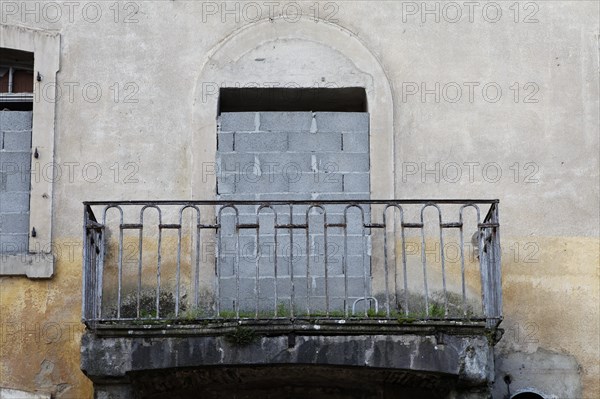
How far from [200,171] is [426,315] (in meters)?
2.40

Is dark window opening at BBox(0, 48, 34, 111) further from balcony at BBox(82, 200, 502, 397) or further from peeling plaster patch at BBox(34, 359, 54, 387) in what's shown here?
peeling plaster patch at BBox(34, 359, 54, 387)

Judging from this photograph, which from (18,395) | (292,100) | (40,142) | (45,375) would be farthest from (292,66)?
(18,395)

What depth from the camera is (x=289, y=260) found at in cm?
1177

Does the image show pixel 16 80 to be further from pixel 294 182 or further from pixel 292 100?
pixel 294 182

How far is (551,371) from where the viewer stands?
11.5 m

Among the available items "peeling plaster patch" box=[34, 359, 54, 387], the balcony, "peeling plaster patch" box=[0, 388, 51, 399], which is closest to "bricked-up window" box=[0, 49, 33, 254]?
the balcony

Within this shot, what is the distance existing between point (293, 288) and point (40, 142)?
265 centimetres

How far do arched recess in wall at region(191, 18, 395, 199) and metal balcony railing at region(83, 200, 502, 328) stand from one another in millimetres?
735

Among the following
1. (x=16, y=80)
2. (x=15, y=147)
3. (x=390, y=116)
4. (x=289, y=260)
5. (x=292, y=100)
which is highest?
(x=16, y=80)

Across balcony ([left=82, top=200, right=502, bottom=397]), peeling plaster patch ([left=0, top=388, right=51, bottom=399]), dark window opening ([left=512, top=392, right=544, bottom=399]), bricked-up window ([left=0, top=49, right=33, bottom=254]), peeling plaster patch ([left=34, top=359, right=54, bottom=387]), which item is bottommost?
dark window opening ([left=512, top=392, right=544, bottom=399])

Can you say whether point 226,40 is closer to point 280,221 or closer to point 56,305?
point 280,221

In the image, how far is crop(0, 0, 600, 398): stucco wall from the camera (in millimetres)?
11648

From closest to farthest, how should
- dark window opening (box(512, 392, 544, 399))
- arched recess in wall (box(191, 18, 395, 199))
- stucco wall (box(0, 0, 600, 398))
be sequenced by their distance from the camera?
dark window opening (box(512, 392, 544, 399)) → stucco wall (box(0, 0, 600, 398)) → arched recess in wall (box(191, 18, 395, 199))

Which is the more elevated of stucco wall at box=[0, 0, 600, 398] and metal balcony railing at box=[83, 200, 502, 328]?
stucco wall at box=[0, 0, 600, 398]
